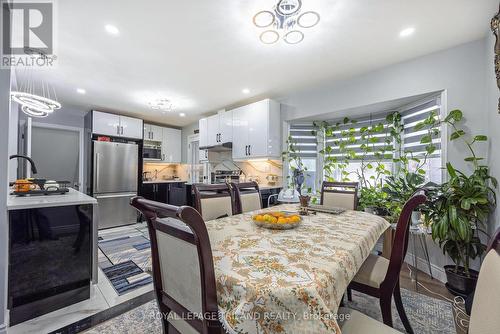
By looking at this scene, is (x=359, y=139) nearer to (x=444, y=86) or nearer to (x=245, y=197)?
(x=444, y=86)

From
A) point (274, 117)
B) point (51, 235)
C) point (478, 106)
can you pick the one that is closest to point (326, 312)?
point (51, 235)

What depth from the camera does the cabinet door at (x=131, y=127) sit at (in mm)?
4531

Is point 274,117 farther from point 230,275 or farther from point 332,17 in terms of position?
point 230,275

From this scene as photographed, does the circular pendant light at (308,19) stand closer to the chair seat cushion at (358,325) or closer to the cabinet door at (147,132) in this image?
the chair seat cushion at (358,325)

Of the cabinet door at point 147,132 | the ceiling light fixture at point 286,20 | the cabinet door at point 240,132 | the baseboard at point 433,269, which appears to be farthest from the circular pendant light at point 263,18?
the cabinet door at point 147,132

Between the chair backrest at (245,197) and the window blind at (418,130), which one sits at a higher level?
the window blind at (418,130)

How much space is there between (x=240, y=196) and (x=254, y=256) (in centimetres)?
124

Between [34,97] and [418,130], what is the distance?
4464 mm

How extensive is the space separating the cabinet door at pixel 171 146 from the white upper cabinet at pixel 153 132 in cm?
12

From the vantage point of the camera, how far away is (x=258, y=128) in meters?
3.64

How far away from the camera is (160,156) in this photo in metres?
5.34

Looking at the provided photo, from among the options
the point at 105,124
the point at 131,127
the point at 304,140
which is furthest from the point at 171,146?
the point at 304,140

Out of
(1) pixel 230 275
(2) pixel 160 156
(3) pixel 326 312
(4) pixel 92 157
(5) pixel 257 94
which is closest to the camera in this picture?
(3) pixel 326 312

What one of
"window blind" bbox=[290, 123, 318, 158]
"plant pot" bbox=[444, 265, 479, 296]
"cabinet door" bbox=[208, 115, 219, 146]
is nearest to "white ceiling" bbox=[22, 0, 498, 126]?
"window blind" bbox=[290, 123, 318, 158]
